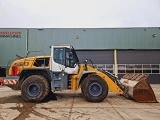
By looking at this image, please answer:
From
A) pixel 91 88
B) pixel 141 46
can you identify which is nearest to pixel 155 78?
pixel 141 46

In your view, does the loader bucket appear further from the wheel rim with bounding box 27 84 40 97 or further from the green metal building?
the green metal building

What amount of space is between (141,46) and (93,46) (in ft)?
18.2

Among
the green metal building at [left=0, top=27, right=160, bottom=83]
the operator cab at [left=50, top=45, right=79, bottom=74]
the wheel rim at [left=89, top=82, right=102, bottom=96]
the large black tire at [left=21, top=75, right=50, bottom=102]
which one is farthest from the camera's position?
the green metal building at [left=0, top=27, right=160, bottom=83]

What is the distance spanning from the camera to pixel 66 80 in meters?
11.2

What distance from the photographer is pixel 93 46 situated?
2870 cm

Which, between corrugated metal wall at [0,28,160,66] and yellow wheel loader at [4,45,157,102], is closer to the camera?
yellow wheel loader at [4,45,157,102]

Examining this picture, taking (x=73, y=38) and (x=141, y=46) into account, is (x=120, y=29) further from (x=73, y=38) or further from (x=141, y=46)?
(x=73, y=38)

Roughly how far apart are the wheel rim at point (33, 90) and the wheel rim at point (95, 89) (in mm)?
2314

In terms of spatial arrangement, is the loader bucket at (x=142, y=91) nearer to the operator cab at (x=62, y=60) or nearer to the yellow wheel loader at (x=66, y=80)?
the yellow wheel loader at (x=66, y=80)

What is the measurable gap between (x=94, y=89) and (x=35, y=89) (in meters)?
2.60

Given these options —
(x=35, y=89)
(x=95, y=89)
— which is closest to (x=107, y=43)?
(x=95, y=89)

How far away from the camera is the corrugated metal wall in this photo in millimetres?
28547

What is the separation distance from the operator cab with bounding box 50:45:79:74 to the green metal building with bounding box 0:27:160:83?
1723 cm

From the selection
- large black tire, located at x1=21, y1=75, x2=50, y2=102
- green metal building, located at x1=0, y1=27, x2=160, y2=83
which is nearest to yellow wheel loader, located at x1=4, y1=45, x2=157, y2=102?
large black tire, located at x1=21, y1=75, x2=50, y2=102
